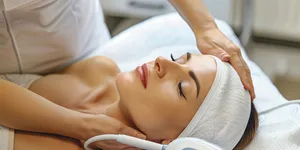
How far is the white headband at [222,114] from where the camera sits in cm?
123

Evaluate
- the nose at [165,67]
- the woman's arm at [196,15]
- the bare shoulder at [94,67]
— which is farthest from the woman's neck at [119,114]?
the woman's arm at [196,15]

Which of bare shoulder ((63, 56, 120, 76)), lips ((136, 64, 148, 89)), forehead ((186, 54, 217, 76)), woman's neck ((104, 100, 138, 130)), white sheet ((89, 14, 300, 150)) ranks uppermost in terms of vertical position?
forehead ((186, 54, 217, 76))

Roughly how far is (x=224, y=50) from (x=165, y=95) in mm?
250

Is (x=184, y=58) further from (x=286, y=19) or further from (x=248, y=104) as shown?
(x=286, y=19)

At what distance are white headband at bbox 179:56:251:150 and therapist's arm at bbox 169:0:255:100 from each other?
7cm

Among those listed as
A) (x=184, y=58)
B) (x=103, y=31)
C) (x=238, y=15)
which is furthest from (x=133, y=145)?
(x=238, y=15)

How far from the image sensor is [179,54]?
69.3 inches

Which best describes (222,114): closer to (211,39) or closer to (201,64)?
(201,64)

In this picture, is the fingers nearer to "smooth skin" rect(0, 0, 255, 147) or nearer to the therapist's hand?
the therapist's hand

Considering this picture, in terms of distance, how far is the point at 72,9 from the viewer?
1.50 meters

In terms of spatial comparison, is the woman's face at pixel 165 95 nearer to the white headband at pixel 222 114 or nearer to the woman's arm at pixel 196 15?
the white headband at pixel 222 114

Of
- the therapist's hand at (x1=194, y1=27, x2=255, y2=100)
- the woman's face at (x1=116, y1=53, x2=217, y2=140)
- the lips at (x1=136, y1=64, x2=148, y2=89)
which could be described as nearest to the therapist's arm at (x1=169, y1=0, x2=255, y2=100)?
the therapist's hand at (x1=194, y1=27, x2=255, y2=100)

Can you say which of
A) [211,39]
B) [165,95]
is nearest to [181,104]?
[165,95]

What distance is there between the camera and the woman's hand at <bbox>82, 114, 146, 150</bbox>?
4.10 feet
